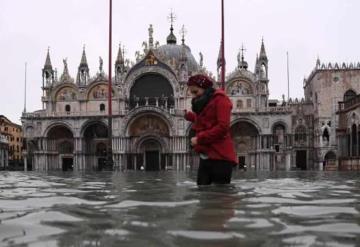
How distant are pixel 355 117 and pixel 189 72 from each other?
2441 centimetres

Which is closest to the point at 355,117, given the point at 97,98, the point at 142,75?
the point at 142,75

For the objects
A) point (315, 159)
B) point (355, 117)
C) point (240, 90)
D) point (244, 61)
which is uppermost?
point (244, 61)

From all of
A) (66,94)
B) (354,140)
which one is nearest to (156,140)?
(66,94)

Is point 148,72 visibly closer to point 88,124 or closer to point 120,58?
point 120,58

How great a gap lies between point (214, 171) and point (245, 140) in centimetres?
4483

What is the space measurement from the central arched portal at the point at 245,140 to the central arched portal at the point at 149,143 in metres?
6.88

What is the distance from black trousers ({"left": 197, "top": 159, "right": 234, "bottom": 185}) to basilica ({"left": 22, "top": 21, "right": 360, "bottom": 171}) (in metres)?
41.9

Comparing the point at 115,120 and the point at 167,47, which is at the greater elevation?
the point at 167,47

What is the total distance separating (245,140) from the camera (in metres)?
52.6

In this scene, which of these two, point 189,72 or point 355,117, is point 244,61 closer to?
point 189,72

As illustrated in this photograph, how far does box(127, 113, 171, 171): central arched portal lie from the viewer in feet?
171

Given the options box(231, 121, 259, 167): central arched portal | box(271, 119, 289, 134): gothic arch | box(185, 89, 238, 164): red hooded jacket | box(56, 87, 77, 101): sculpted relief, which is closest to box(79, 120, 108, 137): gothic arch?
box(56, 87, 77, 101): sculpted relief

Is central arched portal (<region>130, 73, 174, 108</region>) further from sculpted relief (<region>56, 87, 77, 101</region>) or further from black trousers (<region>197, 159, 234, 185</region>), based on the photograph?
black trousers (<region>197, 159, 234, 185</region>)

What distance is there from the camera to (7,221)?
455 centimetres
